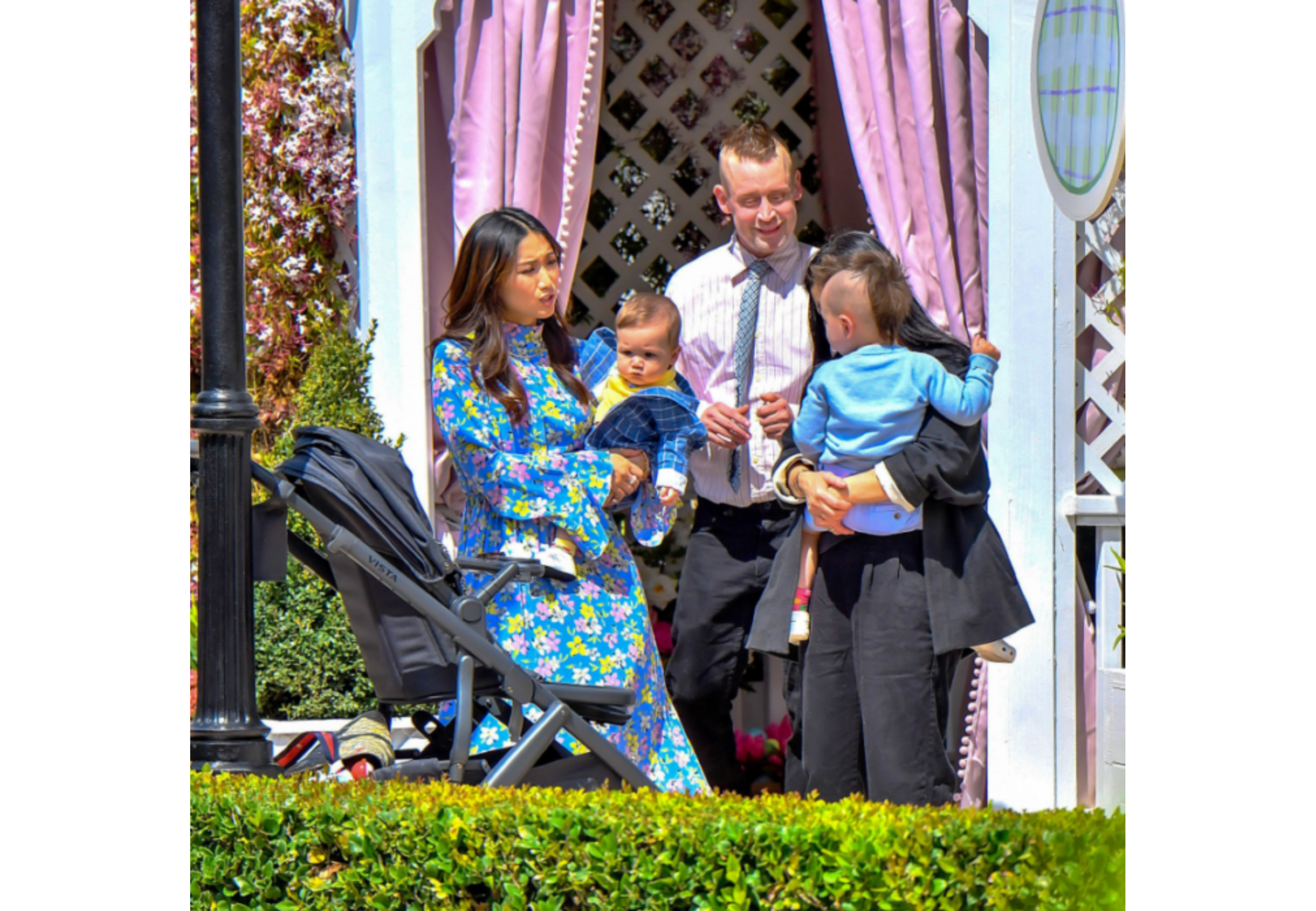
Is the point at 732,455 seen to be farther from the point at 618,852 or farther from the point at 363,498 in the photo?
the point at 618,852

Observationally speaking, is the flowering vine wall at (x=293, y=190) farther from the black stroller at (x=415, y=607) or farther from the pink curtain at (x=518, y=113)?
the black stroller at (x=415, y=607)

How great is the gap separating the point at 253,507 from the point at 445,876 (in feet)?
2.84

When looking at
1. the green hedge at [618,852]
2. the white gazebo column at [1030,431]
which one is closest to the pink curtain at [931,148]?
the white gazebo column at [1030,431]

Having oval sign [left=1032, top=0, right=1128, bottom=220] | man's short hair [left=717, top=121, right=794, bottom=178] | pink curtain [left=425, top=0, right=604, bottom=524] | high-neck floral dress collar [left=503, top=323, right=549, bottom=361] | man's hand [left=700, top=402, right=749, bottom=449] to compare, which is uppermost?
pink curtain [left=425, top=0, right=604, bottom=524]

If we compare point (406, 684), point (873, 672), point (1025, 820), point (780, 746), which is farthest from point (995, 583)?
point (780, 746)

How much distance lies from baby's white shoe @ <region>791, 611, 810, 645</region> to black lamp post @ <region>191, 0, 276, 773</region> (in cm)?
144

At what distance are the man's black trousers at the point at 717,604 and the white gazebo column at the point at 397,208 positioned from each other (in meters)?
1.07

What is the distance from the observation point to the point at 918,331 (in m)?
3.43

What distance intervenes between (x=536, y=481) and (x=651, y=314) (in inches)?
28.0

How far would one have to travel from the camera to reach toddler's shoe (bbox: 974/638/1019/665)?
131 inches

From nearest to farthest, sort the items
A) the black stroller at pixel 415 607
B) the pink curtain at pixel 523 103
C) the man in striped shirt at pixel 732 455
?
the black stroller at pixel 415 607 < the man in striped shirt at pixel 732 455 < the pink curtain at pixel 523 103

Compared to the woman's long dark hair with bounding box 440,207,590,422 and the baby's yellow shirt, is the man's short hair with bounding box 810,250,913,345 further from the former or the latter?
the woman's long dark hair with bounding box 440,207,590,422

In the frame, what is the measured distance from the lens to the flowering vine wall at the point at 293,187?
16.4 feet

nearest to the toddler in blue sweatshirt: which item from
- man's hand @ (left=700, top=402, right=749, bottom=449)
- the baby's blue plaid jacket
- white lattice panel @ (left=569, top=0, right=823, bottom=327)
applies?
the baby's blue plaid jacket
